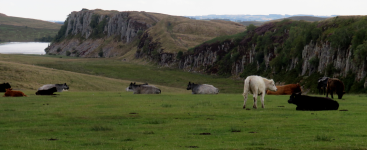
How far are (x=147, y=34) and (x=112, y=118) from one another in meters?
162

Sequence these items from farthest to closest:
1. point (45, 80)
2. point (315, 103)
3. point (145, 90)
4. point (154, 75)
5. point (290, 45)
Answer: point (154, 75), point (290, 45), point (45, 80), point (145, 90), point (315, 103)

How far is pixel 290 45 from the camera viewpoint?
81.7 meters

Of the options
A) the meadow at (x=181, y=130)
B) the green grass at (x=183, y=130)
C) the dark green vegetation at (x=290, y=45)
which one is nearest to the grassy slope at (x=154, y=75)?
the dark green vegetation at (x=290, y=45)

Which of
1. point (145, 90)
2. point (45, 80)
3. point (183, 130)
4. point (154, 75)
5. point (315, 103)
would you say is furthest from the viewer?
point (154, 75)

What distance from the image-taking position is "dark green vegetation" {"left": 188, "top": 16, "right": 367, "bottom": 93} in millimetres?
57406

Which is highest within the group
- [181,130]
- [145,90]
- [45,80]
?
[181,130]

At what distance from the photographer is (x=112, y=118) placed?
64.5 ft

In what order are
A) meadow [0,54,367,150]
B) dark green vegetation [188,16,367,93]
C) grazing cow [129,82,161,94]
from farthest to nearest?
dark green vegetation [188,16,367,93] → grazing cow [129,82,161,94] → meadow [0,54,367,150]

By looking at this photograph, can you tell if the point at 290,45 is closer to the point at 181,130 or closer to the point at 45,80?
the point at 45,80

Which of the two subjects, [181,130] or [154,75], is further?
[154,75]

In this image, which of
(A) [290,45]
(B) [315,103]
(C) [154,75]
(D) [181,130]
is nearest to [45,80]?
(B) [315,103]

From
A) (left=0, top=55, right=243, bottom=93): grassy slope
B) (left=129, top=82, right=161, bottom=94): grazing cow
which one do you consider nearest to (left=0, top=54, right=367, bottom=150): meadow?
(left=129, top=82, right=161, bottom=94): grazing cow

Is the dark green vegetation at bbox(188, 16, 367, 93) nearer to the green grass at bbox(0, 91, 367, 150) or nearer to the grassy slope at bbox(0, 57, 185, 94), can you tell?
the grassy slope at bbox(0, 57, 185, 94)

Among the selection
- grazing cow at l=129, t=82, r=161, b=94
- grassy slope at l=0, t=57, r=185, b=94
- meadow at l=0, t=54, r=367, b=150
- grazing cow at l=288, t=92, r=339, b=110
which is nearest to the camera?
meadow at l=0, t=54, r=367, b=150
